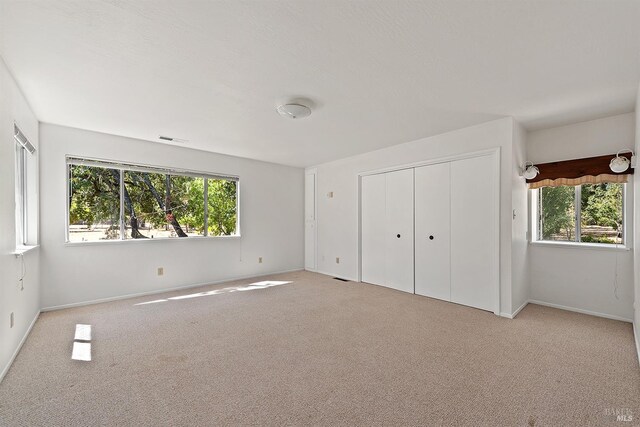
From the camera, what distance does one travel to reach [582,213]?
3.58m

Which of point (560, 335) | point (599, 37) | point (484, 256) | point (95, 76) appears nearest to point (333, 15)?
point (599, 37)

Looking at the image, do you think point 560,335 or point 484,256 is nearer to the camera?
point 560,335

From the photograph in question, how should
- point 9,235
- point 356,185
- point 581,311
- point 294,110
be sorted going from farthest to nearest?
point 356,185
point 581,311
point 294,110
point 9,235

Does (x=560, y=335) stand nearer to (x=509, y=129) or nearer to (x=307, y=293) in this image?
(x=509, y=129)

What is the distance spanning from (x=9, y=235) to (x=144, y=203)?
2.09 m

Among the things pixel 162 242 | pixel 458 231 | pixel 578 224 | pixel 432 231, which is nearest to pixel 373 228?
pixel 432 231

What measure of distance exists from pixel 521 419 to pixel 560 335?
1636 millimetres

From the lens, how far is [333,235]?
5590 mm

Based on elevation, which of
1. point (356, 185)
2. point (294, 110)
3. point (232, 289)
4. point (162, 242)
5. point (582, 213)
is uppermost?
point (294, 110)

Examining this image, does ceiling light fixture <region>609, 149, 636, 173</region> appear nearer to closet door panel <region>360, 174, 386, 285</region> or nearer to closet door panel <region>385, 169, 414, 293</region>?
closet door panel <region>385, 169, 414, 293</region>

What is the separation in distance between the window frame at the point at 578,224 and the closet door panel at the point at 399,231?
1.59 metres

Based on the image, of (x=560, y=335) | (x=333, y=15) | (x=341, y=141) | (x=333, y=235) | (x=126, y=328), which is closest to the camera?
(x=333, y=15)

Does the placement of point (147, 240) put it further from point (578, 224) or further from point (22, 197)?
point (578, 224)

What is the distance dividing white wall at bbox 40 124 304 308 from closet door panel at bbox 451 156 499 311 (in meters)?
3.34
